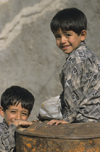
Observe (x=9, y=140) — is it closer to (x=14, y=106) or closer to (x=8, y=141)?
(x=8, y=141)

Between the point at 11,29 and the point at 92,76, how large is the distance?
2.16m

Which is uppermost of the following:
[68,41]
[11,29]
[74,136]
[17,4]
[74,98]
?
[17,4]

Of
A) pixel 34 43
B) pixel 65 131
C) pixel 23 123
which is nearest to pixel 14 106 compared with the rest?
pixel 23 123

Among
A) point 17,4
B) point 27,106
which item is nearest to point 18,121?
point 27,106

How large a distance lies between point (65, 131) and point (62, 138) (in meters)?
0.09

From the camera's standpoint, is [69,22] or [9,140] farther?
[69,22]

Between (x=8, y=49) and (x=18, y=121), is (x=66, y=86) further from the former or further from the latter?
(x=8, y=49)

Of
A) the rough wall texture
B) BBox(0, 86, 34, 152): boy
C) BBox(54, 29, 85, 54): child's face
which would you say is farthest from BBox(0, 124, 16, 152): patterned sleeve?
the rough wall texture

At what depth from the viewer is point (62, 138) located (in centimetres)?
257

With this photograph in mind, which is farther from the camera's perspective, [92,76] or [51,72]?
[51,72]

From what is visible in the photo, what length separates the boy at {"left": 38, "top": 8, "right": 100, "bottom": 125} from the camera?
10.0 feet

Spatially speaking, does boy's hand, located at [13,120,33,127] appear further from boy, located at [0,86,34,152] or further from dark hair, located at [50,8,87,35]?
dark hair, located at [50,8,87,35]

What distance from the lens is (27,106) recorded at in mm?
3617

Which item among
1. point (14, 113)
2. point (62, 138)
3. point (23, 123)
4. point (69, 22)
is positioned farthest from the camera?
point (14, 113)
